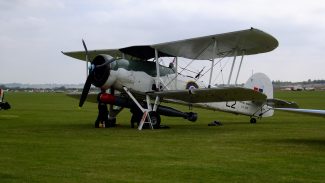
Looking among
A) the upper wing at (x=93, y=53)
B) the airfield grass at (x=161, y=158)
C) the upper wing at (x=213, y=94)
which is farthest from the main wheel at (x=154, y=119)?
the upper wing at (x=93, y=53)

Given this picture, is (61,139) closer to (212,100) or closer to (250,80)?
(212,100)

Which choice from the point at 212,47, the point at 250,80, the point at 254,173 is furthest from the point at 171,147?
the point at 250,80

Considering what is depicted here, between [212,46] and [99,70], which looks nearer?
[99,70]

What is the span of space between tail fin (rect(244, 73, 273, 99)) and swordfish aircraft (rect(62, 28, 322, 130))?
346 cm

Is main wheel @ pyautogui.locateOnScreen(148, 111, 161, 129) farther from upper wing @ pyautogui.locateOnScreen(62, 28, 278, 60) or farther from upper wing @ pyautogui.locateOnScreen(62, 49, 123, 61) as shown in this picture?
upper wing @ pyautogui.locateOnScreen(62, 49, 123, 61)

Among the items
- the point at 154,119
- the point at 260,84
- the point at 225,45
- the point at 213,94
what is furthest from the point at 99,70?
the point at 260,84

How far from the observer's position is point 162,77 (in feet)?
51.7

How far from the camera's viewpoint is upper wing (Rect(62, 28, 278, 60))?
13984 mm

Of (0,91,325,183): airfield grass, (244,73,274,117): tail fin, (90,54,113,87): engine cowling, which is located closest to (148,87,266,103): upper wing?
(90,54,113,87): engine cowling

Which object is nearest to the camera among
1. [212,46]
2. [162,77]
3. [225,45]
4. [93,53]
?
[225,45]

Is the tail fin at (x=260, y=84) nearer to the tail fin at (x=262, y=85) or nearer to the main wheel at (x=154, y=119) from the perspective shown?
the tail fin at (x=262, y=85)

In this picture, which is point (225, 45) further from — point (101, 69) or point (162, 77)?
point (101, 69)

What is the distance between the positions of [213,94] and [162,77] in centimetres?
193

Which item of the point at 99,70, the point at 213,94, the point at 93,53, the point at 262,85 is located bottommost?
the point at 213,94
